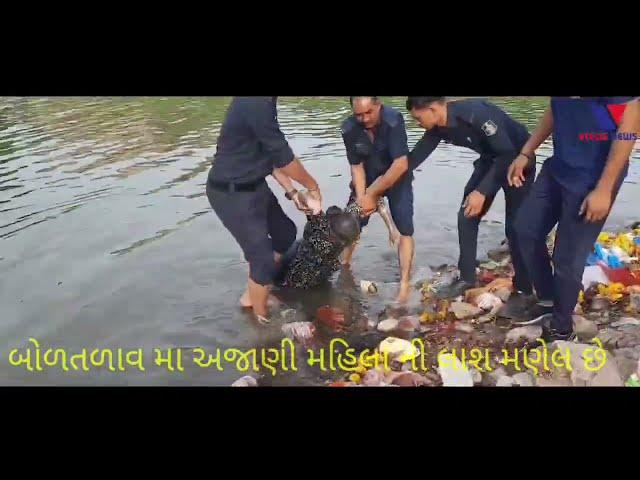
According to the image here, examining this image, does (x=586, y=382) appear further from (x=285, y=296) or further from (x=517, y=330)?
(x=285, y=296)

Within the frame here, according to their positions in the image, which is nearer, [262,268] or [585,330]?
[585,330]

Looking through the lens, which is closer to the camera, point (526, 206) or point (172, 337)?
point (526, 206)

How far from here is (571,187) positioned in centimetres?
362

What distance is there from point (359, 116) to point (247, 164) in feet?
3.33

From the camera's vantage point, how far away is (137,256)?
19.3 ft

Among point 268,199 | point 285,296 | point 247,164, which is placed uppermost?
point 247,164

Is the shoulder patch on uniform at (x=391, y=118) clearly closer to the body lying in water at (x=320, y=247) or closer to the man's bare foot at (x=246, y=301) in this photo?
the body lying in water at (x=320, y=247)

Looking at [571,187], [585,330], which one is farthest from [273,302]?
[571,187]

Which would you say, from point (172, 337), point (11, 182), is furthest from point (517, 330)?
point (11, 182)

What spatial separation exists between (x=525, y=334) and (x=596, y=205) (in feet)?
3.71

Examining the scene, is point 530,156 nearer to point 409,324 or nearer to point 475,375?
point 409,324

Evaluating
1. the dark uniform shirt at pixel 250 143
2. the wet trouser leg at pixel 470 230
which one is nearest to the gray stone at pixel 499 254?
the wet trouser leg at pixel 470 230

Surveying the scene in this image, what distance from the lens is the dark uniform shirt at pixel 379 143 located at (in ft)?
15.0

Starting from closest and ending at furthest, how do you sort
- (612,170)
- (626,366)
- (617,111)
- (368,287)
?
1. (617,111)
2. (612,170)
3. (626,366)
4. (368,287)
